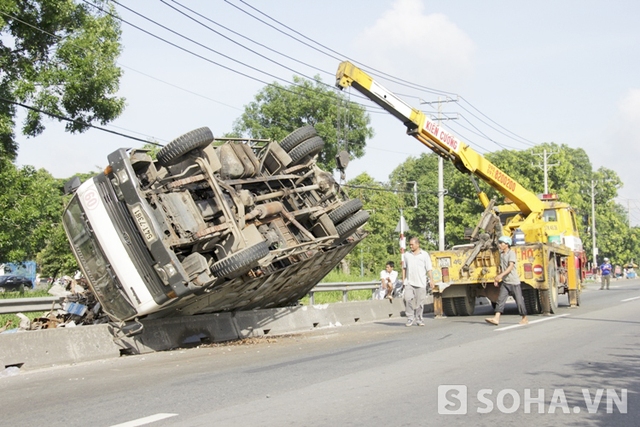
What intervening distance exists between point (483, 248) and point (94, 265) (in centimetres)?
807

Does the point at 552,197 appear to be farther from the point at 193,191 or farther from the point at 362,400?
the point at 362,400

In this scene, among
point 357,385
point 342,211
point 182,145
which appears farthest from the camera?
point 342,211

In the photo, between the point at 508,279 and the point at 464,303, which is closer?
the point at 508,279

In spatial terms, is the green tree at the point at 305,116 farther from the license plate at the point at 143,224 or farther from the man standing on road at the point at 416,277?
the license plate at the point at 143,224

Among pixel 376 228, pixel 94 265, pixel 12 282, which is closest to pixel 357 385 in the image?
pixel 94 265

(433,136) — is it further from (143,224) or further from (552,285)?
(143,224)

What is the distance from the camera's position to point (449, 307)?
53.9ft

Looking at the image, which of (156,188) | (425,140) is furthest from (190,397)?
(425,140)

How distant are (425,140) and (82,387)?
1076cm

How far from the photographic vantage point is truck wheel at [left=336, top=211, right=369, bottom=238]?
41.2 feet

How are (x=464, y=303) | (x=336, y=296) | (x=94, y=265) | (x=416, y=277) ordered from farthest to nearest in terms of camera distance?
(x=336, y=296), (x=464, y=303), (x=416, y=277), (x=94, y=265)

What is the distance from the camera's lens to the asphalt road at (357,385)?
5.89 m

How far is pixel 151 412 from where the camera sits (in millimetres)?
6164

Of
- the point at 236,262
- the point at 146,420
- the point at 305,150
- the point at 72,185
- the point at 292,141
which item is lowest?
the point at 146,420
